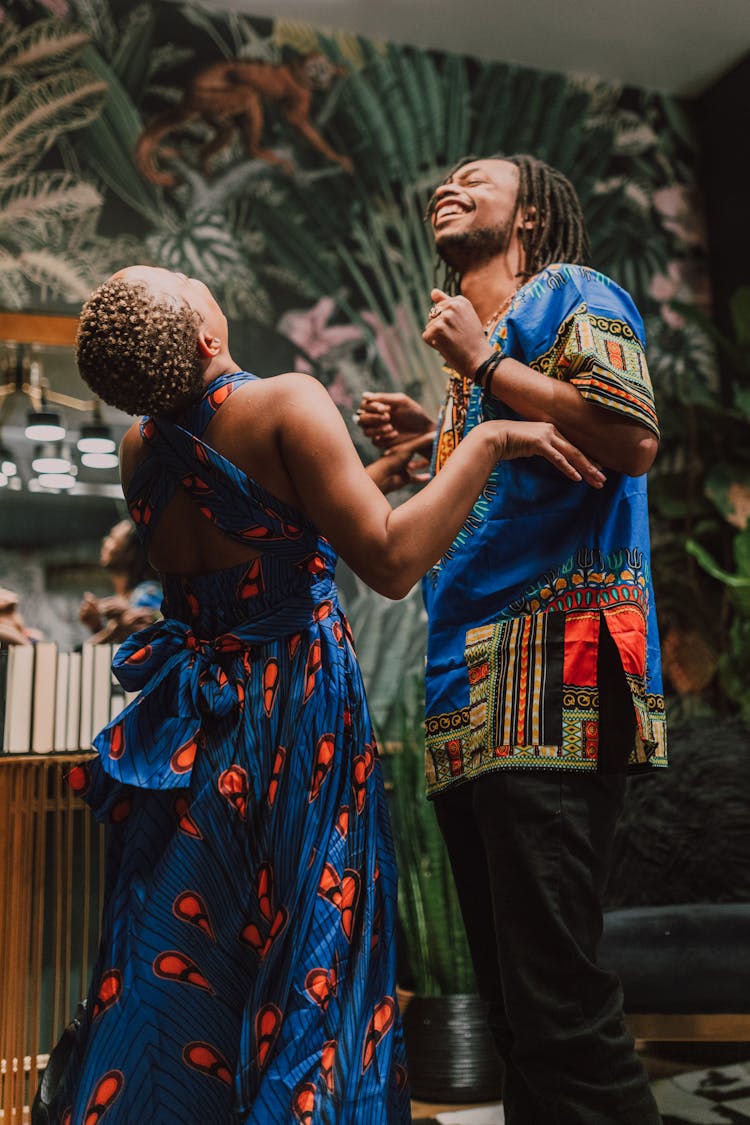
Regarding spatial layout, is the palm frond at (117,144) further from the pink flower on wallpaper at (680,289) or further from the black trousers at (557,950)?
the black trousers at (557,950)

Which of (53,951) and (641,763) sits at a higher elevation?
(641,763)

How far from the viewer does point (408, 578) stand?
1291 mm

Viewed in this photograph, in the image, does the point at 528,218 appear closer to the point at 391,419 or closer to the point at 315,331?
the point at 391,419

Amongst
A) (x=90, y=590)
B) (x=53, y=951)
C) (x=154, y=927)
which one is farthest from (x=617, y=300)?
(x=90, y=590)

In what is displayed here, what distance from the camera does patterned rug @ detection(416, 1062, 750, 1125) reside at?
215cm

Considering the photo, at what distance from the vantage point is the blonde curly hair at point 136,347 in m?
1.31

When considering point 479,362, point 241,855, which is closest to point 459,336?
point 479,362

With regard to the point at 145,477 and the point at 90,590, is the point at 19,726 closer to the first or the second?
the point at 145,477

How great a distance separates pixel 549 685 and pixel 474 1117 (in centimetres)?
141

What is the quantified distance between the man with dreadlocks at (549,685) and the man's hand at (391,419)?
30 centimetres

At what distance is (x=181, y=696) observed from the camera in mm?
1355

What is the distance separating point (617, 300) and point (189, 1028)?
1141mm

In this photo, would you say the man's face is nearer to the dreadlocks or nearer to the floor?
the dreadlocks

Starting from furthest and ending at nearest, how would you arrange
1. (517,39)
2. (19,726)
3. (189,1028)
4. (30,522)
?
(517,39) → (30,522) → (19,726) → (189,1028)
